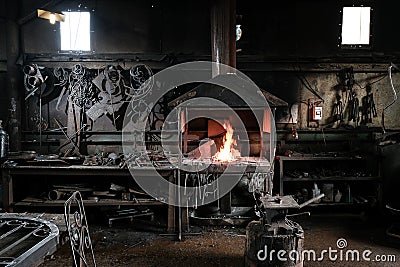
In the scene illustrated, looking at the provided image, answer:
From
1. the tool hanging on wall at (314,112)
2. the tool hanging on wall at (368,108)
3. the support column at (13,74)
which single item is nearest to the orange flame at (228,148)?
the tool hanging on wall at (314,112)

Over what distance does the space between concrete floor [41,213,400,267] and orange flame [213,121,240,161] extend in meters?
0.97

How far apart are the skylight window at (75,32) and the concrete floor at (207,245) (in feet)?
8.80

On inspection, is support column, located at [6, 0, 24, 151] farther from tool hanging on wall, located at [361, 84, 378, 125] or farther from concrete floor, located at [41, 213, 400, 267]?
tool hanging on wall, located at [361, 84, 378, 125]

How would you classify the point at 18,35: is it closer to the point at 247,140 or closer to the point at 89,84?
the point at 89,84

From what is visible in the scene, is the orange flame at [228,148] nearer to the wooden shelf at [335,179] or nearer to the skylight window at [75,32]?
the wooden shelf at [335,179]

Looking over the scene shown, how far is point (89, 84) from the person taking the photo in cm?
592

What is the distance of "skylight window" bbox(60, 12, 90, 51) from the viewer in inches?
233

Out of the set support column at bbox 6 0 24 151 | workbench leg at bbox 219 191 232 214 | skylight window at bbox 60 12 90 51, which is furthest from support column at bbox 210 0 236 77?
support column at bbox 6 0 24 151

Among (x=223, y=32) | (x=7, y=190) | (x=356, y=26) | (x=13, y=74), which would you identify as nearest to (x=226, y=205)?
(x=223, y=32)

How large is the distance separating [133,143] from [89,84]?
43.3 inches

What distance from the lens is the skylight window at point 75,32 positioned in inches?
233

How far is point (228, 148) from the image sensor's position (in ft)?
18.6

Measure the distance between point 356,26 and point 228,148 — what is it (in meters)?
2.69

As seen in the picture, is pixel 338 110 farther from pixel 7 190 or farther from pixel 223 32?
pixel 7 190
